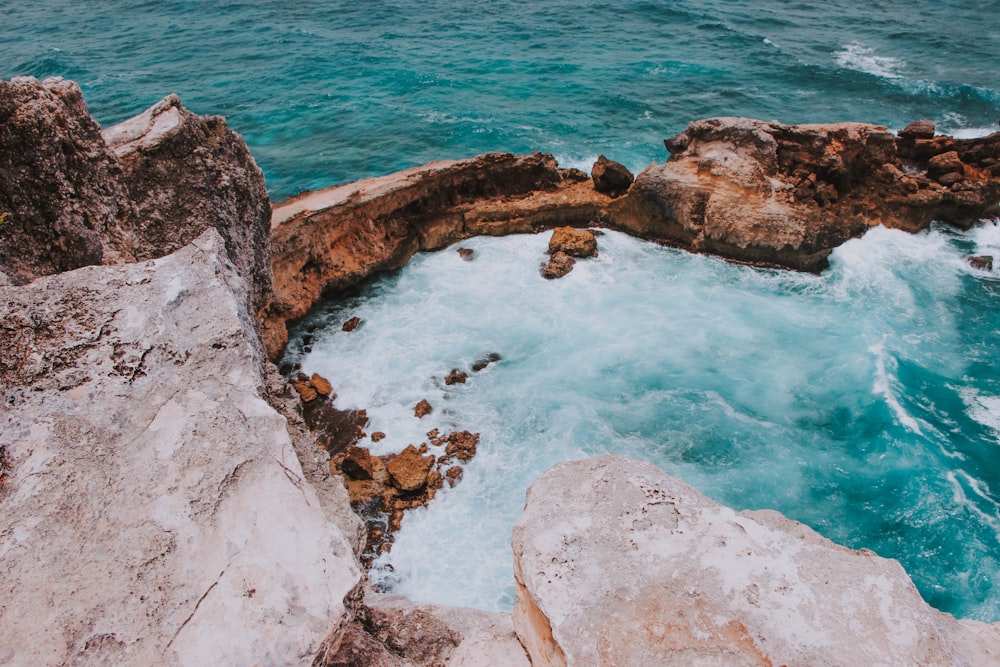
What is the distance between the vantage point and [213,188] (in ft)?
31.8

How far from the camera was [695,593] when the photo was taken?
4973 mm

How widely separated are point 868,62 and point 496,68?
78.3 ft

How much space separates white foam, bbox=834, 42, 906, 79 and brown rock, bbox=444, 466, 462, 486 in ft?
122

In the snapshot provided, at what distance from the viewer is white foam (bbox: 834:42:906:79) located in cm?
3459

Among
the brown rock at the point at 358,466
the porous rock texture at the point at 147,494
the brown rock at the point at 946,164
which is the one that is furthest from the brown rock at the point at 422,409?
the brown rock at the point at 946,164

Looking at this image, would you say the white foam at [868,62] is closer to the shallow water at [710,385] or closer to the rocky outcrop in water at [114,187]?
the shallow water at [710,385]

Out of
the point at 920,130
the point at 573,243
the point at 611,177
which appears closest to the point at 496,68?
the point at 611,177

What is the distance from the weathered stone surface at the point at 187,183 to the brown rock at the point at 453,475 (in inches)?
214

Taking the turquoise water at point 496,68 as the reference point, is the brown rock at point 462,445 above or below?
below

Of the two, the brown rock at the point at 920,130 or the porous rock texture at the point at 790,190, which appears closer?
the porous rock texture at the point at 790,190

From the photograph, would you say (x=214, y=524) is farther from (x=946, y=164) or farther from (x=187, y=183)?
(x=946, y=164)

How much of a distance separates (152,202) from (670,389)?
477 inches

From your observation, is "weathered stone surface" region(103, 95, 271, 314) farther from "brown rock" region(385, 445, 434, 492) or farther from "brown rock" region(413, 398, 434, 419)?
"brown rock" region(413, 398, 434, 419)

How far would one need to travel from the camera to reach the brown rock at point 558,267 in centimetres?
1861
